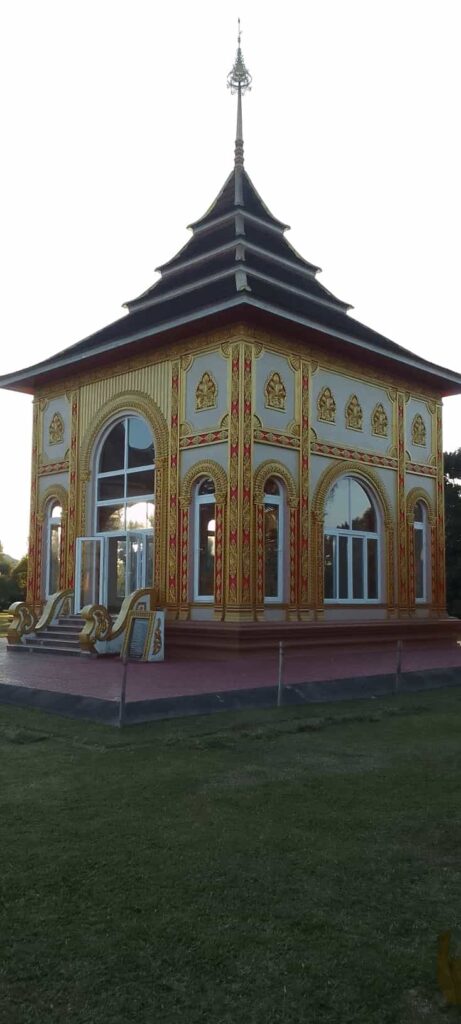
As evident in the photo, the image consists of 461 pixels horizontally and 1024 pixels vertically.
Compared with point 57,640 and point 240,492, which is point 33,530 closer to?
point 57,640

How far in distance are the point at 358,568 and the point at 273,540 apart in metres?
3.04

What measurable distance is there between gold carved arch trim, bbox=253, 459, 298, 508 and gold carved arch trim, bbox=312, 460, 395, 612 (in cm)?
79

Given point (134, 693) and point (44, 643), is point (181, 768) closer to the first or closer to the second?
point (134, 693)

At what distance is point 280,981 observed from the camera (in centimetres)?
327

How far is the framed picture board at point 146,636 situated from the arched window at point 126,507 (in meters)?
2.55

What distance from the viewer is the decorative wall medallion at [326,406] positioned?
731 inches

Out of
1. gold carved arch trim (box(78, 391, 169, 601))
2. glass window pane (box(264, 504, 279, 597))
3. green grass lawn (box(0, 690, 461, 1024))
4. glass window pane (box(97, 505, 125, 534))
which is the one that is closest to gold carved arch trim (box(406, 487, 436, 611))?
glass window pane (box(264, 504, 279, 597))

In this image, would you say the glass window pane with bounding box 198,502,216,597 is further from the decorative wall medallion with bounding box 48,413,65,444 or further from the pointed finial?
the pointed finial

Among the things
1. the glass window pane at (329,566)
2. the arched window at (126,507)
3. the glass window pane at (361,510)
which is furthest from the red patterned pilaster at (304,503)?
the arched window at (126,507)

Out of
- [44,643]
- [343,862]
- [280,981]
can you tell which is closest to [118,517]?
[44,643]

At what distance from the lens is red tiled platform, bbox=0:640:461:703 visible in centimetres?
1088

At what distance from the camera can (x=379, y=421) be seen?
2019cm

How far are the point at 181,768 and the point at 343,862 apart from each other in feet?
8.00

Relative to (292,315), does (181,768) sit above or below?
below
